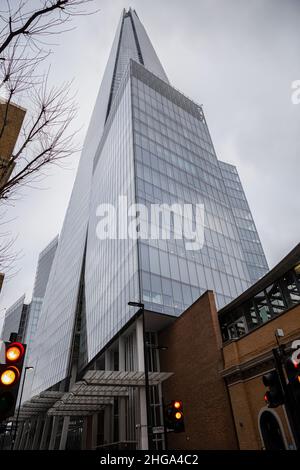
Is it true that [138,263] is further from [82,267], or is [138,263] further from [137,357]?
[82,267]

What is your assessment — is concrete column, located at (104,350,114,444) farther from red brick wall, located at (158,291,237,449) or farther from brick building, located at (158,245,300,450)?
brick building, located at (158,245,300,450)

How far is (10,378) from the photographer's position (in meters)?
4.52

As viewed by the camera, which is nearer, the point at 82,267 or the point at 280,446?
the point at 280,446

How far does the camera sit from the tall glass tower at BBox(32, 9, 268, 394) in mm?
30141

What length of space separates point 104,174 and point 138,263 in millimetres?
29079

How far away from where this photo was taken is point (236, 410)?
56.4ft

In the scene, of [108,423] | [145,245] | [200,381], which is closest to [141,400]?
[200,381]

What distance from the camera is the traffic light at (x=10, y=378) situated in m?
4.34

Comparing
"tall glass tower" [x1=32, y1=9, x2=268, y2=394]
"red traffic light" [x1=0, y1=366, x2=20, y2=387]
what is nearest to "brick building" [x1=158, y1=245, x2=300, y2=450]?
"tall glass tower" [x1=32, y1=9, x2=268, y2=394]

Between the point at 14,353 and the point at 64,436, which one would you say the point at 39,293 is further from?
the point at 14,353

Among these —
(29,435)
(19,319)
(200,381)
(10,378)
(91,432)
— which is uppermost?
(19,319)

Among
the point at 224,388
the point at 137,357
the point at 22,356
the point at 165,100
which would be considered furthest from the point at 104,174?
the point at 22,356

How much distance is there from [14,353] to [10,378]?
421 mm
